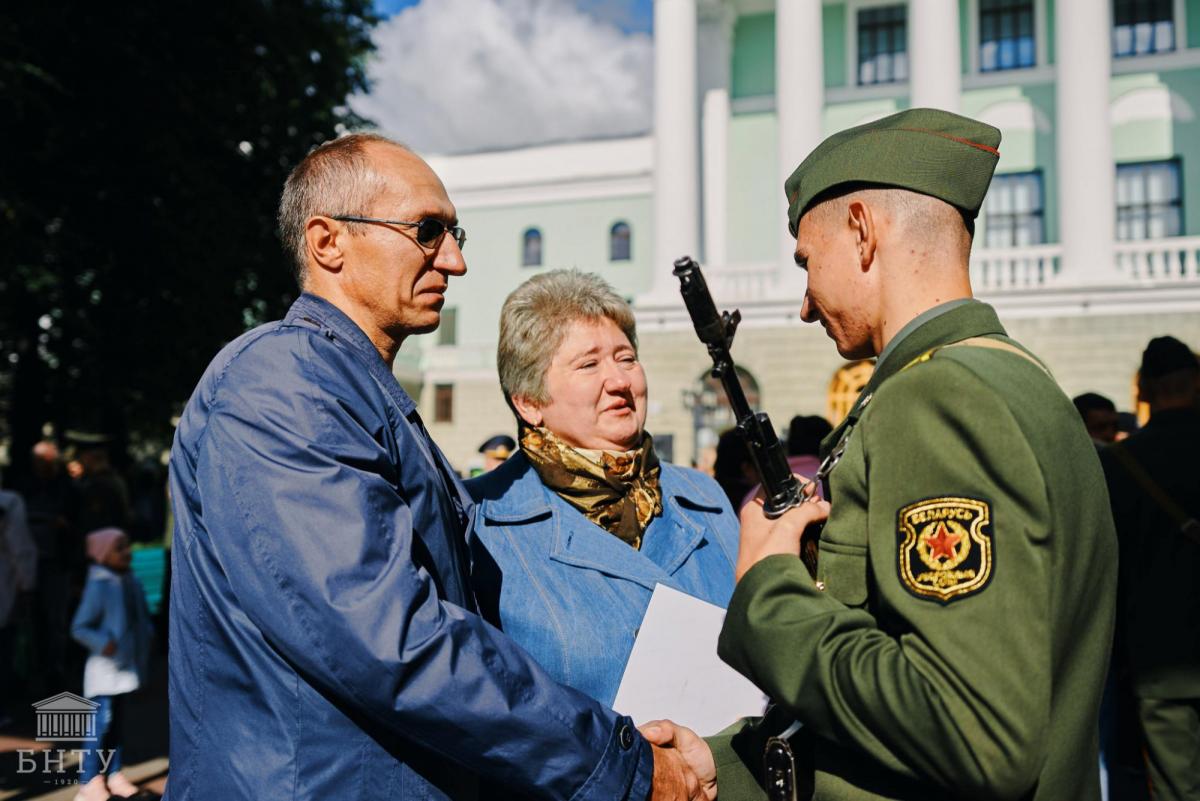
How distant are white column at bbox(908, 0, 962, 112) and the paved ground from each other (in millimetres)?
21139

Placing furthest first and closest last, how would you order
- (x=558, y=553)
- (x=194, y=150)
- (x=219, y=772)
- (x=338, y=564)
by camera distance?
(x=194, y=150) < (x=558, y=553) < (x=219, y=772) < (x=338, y=564)

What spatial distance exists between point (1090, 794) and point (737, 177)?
29097mm

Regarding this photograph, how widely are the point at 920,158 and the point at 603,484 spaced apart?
1.51 m

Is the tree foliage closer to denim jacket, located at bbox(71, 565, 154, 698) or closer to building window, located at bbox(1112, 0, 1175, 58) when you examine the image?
denim jacket, located at bbox(71, 565, 154, 698)

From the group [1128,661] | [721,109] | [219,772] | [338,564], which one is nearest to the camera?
[338,564]

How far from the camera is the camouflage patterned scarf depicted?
9.87ft

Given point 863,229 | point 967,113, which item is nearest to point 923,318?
point 863,229

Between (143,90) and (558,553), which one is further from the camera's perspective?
(143,90)

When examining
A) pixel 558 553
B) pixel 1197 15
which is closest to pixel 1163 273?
pixel 1197 15

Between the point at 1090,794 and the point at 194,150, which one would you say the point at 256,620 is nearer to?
the point at 1090,794

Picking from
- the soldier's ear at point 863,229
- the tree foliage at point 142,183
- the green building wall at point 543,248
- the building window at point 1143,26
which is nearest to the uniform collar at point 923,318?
the soldier's ear at point 863,229

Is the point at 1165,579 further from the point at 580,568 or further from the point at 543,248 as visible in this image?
the point at 543,248

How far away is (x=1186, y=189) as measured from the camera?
25.9 m

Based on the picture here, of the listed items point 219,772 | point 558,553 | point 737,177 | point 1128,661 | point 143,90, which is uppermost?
point 737,177
